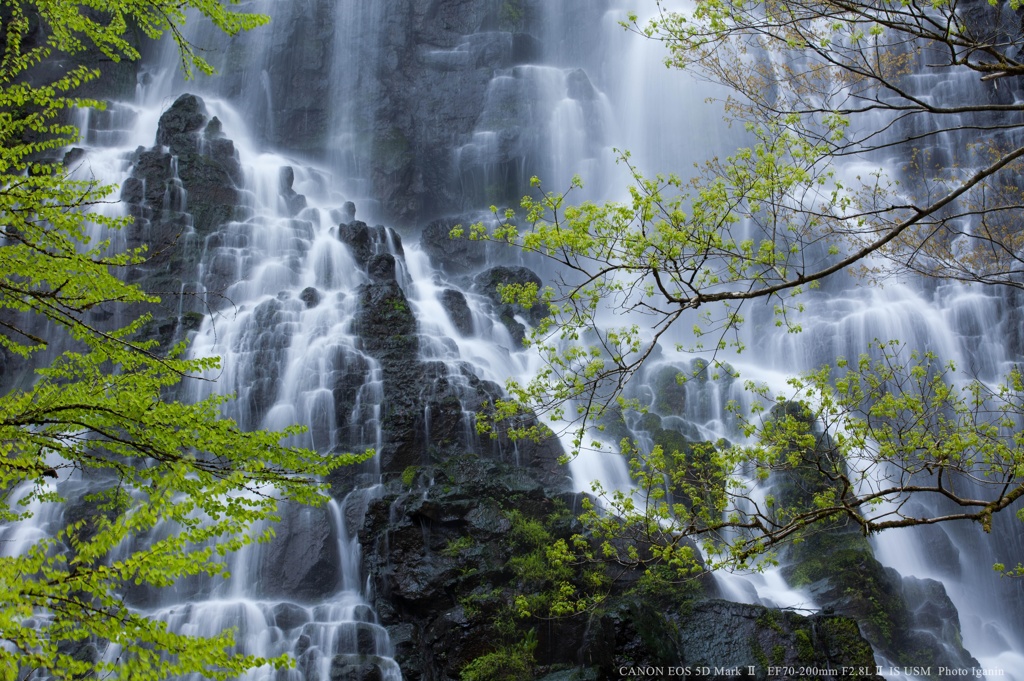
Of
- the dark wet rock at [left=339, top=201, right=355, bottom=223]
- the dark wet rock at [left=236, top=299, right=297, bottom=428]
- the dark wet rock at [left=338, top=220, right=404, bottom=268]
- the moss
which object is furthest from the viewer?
the dark wet rock at [left=339, top=201, right=355, bottom=223]

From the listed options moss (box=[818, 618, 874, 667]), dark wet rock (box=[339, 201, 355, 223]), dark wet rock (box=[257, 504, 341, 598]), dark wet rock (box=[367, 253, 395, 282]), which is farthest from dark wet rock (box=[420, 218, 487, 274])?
moss (box=[818, 618, 874, 667])

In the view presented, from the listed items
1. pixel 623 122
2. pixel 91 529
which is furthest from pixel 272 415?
pixel 623 122

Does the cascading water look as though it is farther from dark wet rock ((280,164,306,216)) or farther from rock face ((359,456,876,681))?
rock face ((359,456,876,681))

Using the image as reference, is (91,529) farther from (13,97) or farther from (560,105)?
(560,105)

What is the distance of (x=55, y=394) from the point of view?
19.2 feet

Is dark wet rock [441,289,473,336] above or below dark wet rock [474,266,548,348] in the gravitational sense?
below

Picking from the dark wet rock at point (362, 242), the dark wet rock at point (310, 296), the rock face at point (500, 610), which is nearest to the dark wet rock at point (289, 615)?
the rock face at point (500, 610)

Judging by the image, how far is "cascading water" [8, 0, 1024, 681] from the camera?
46.8 feet

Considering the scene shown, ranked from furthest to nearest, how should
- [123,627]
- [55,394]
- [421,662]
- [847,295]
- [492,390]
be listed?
[847,295], [492,390], [421,662], [55,394], [123,627]

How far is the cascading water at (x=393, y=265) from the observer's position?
14258 mm

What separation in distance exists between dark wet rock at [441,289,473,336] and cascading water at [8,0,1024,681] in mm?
63

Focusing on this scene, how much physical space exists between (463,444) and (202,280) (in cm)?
995

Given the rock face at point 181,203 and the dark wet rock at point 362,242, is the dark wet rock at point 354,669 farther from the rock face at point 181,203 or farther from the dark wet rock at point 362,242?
the dark wet rock at point 362,242

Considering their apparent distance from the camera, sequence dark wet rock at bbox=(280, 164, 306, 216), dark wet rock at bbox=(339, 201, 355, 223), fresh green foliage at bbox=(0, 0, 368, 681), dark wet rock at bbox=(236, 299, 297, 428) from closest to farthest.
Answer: fresh green foliage at bbox=(0, 0, 368, 681), dark wet rock at bbox=(236, 299, 297, 428), dark wet rock at bbox=(280, 164, 306, 216), dark wet rock at bbox=(339, 201, 355, 223)
